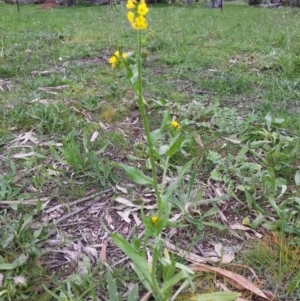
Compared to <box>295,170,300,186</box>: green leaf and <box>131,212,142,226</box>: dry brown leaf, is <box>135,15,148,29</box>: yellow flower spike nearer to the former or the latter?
<box>131,212,142,226</box>: dry brown leaf

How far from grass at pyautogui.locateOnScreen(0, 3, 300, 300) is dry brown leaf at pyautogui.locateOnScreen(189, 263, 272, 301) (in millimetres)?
76

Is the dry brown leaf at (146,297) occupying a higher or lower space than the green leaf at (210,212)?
lower

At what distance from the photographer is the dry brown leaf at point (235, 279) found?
138cm

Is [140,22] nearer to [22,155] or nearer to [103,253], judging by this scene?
[103,253]

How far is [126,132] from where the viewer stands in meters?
2.50

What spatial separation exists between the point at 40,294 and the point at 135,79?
88 cm

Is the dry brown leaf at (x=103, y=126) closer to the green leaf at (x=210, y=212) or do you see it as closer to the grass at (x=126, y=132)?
the grass at (x=126, y=132)

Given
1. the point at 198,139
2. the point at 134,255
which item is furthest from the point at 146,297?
the point at 198,139

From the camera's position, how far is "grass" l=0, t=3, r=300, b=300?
61.2 inches

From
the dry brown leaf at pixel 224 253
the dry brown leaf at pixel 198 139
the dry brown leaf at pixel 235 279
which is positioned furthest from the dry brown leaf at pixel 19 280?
the dry brown leaf at pixel 198 139

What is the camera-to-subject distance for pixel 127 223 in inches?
69.4


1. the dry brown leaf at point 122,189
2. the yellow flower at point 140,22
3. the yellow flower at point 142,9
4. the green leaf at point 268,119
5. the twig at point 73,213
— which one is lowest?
the twig at point 73,213

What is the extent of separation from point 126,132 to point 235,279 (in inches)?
52.2

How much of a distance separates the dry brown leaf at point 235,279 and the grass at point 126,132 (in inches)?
3.0
